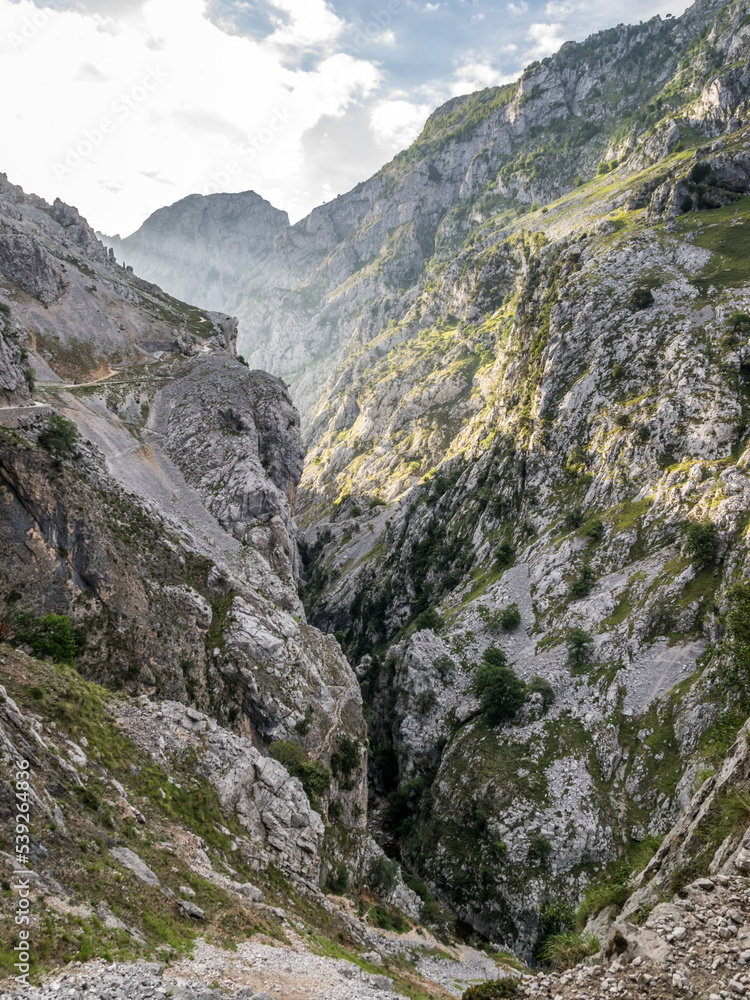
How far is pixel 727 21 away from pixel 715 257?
525 feet

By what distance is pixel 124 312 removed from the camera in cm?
9488

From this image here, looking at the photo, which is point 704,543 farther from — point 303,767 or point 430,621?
point 303,767

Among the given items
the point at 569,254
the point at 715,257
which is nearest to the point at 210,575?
the point at 715,257

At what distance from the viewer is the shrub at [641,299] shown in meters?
92.3

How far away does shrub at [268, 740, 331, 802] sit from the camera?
40062 millimetres

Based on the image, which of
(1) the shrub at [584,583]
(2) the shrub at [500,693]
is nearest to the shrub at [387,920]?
(2) the shrub at [500,693]

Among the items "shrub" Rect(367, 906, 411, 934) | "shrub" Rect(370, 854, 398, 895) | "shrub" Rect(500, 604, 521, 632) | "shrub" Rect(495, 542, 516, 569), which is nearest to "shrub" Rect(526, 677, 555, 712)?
"shrub" Rect(500, 604, 521, 632)

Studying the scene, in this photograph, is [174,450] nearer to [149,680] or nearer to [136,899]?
[149,680]

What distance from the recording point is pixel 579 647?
62781mm

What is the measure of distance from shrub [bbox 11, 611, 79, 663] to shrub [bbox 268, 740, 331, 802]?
18280 mm

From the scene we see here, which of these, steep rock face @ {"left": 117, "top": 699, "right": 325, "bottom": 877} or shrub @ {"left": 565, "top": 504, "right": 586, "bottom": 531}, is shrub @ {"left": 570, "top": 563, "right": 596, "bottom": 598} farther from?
steep rock face @ {"left": 117, "top": 699, "right": 325, "bottom": 877}

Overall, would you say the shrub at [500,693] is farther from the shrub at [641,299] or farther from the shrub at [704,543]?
the shrub at [641,299]
